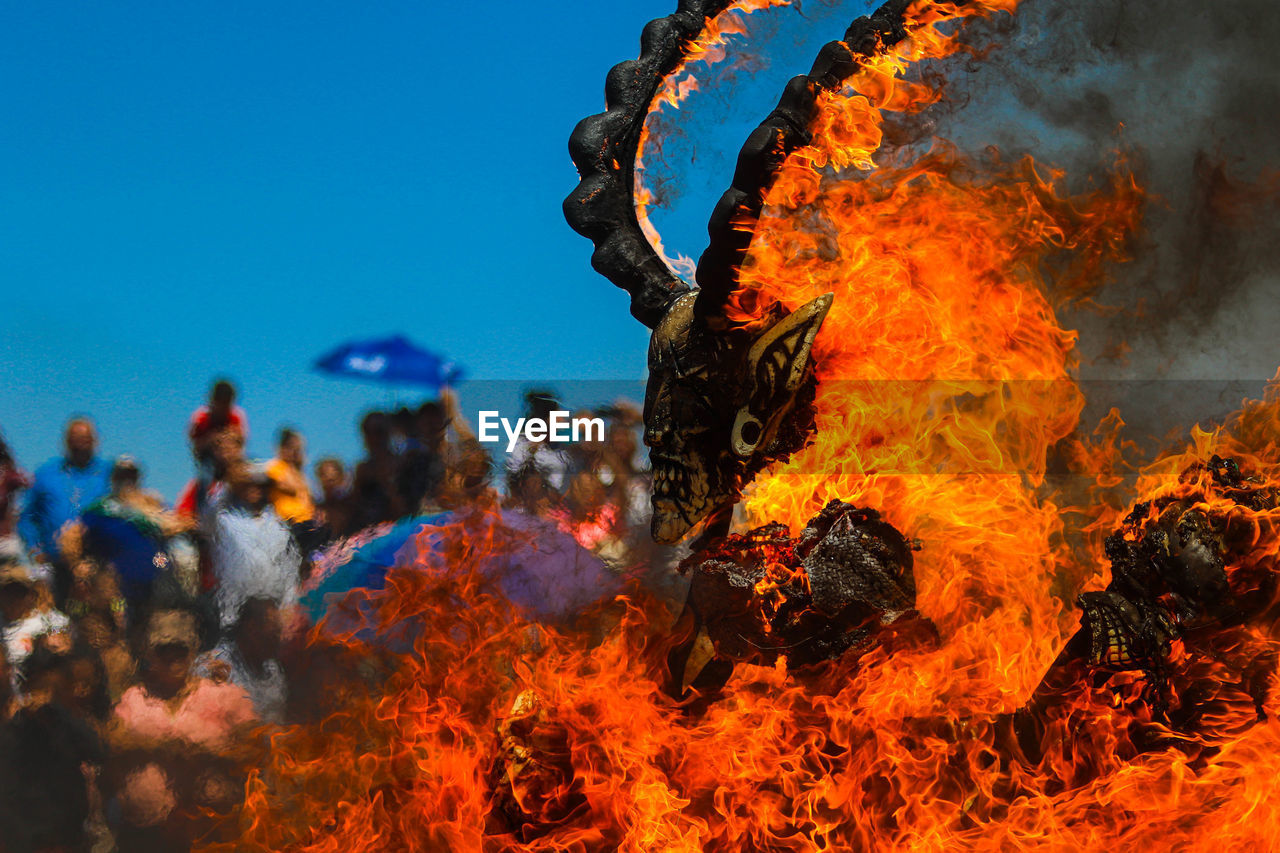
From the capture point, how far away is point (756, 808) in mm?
2047

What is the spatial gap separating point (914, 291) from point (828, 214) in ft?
0.97

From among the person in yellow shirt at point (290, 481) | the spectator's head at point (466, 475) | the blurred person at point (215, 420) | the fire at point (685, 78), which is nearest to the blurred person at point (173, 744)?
the person in yellow shirt at point (290, 481)

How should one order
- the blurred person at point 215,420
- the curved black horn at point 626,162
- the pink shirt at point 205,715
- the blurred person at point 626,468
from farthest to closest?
the blurred person at point 626,468 < the blurred person at point 215,420 < the pink shirt at point 205,715 < the curved black horn at point 626,162

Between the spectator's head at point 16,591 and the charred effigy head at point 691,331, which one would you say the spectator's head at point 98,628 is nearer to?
the spectator's head at point 16,591

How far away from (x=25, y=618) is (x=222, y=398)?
1062 millimetres

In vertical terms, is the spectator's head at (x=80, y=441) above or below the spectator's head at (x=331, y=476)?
above

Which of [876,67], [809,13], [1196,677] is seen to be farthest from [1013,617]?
[809,13]

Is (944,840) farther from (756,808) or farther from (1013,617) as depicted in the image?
(1013,617)

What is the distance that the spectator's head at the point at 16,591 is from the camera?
2.99 m

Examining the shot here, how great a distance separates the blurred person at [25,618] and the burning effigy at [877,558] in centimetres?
145

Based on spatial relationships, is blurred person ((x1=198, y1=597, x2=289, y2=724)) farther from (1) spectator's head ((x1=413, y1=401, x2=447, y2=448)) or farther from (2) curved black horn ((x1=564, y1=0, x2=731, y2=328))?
(2) curved black horn ((x1=564, y1=0, x2=731, y2=328))

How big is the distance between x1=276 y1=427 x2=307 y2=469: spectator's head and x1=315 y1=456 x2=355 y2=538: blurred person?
0.07m

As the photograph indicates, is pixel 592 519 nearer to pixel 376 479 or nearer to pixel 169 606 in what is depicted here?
pixel 376 479

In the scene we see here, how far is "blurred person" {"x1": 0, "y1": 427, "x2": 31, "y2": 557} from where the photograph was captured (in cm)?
301
